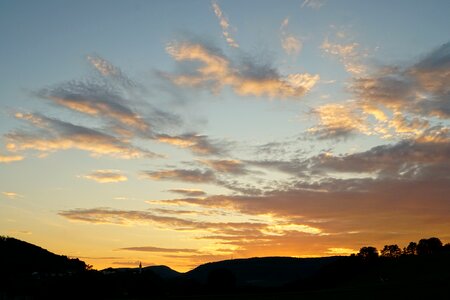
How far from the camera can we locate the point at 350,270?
586 feet

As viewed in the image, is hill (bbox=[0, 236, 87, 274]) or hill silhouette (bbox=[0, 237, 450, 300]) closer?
hill silhouette (bbox=[0, 237, 450, 300])

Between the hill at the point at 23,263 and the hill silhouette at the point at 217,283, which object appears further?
the hill at the point at 23,263

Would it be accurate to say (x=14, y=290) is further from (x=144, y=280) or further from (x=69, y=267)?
(x=69, y=267)

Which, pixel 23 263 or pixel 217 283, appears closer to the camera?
pixel 217 283

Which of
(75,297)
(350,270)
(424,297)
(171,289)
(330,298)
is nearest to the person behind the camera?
(424,297)

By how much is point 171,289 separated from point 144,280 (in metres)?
14.1

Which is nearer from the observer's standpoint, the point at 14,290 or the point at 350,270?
the point at 14,290

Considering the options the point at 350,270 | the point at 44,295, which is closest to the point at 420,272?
the point at 350,270

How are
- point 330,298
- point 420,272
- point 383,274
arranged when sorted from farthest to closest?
point 383,274 < point 420,272 < point 330,298

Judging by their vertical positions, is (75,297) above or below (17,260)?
below

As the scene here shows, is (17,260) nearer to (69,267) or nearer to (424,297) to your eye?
(69,267)

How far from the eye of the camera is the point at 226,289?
157 m

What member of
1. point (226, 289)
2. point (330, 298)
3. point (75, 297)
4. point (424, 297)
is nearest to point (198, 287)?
point (226, 289)

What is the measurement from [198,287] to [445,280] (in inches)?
3412
